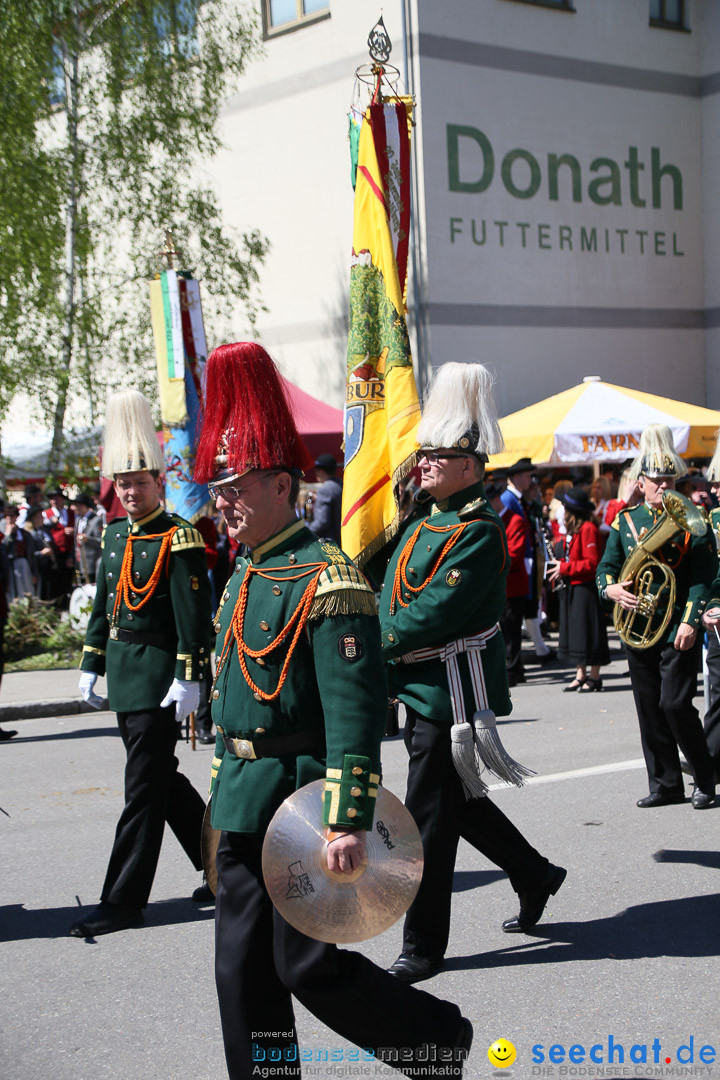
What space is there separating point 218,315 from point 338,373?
251 centimetres

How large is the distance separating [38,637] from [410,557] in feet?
34.0

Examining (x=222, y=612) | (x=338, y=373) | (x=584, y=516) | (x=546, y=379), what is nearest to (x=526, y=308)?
(x=546, y=379)

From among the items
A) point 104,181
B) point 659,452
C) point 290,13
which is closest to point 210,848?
point 659,452

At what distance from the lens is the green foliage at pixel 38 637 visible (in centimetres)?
1320

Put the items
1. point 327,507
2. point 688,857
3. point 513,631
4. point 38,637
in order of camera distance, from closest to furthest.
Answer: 1. point 688,857
2. point 513,631
3. point 327,507
4. point 38,637

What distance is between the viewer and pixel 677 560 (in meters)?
6.34

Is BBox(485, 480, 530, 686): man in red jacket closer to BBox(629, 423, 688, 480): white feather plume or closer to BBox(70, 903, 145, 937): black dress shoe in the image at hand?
BBox(629, 423, 688, 480): white feather plume

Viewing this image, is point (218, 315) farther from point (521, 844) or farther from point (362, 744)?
point (362, 744)

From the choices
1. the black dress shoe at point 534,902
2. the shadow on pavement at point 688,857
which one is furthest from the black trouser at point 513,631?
the black dress shoe at point 534,902

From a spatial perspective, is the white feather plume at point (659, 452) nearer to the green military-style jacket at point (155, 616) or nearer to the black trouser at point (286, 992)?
the green military-style jacket at point (155, 616)

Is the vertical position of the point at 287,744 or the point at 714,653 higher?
the point at 287,744

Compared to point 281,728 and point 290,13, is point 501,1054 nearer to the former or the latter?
point 281,728

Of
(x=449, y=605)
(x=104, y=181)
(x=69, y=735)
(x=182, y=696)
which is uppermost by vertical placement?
(x=104, y=181)

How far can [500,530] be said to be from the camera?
4.56 meters
